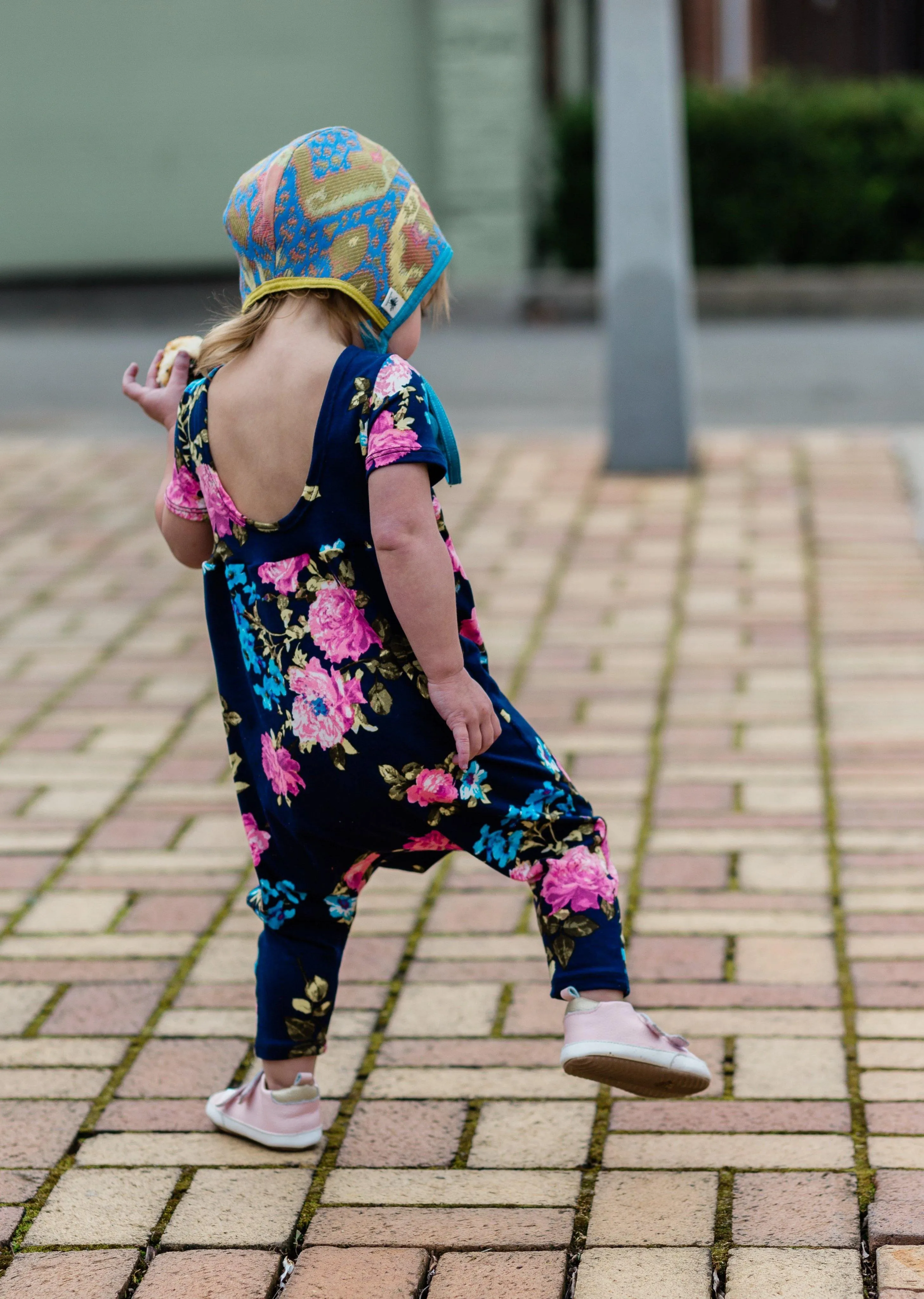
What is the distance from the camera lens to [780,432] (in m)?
7.65

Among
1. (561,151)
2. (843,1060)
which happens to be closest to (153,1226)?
(843,1060)

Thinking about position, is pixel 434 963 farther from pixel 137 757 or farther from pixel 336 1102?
pixel 137 757

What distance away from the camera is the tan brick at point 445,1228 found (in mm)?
2098

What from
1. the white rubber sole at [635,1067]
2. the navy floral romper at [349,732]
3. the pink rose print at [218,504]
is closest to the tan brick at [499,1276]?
the white rubber sole at [635,1067]

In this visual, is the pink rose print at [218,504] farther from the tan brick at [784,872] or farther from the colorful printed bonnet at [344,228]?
the tan brick at [784,872]

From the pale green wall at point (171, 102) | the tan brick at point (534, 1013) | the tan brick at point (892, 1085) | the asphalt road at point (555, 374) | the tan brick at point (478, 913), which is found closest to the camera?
the tan brick at point (892, 1085)

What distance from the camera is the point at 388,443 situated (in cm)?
196

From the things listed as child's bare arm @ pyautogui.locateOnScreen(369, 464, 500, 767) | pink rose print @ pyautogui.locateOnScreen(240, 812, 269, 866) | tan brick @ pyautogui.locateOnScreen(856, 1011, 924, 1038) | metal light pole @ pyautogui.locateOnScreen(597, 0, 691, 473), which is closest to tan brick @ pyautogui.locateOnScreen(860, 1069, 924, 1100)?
tan brick @ pyautogui.locateOnScreen(856, 1011, 924, 1038)

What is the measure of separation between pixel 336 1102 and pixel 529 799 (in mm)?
641

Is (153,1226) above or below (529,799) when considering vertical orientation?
below

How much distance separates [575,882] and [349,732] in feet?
1.16

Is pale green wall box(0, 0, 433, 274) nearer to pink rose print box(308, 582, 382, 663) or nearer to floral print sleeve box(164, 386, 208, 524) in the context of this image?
floral print sleeve box(164, 386, 208, 524)

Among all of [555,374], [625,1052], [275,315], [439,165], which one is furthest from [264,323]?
[439,165]

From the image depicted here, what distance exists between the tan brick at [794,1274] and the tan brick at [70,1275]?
74 cm
